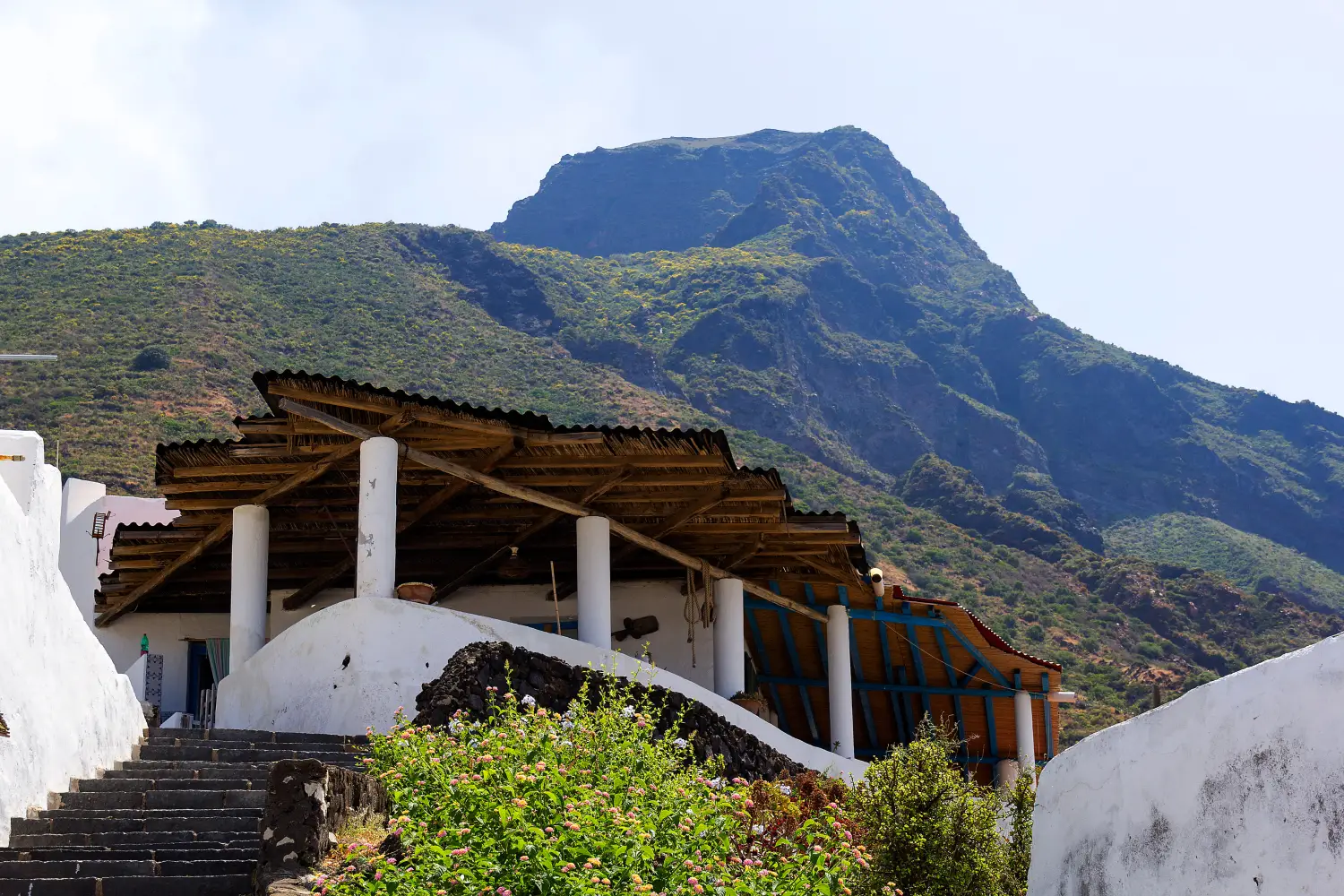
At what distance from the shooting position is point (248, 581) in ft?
51.2

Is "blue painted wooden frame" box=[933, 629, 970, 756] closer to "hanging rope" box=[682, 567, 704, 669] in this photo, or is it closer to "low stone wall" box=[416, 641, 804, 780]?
"hanging rope" box=[682, 567, 704, 669]

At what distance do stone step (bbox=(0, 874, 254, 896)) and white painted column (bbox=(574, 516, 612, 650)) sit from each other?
23.2 ft

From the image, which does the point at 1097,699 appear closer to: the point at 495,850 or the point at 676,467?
the point at 676,467

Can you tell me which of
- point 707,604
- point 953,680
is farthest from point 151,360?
point 707,604

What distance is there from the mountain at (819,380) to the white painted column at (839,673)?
1805 centimetres

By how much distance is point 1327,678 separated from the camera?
A: 5652mm

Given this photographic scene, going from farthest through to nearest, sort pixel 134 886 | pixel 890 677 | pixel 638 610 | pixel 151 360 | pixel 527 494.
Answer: pixel 151 360 → pixel 890 677 → pixel 638 610 → pixel 527 494 → pixel 134 886

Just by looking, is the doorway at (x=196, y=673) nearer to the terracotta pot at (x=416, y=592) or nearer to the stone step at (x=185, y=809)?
the terracotta pot at (x=416, y=592)

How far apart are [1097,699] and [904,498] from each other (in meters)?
22.6

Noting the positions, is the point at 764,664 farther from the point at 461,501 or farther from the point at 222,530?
the point at 222,530

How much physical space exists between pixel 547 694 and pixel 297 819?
5446 mm

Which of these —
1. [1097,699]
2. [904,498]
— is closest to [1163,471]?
[904,498]

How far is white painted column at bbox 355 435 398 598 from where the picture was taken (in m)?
13.6

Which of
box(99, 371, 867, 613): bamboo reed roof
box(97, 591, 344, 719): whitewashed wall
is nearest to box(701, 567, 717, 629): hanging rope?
box(99, 371, 867, 613): bamboo reed roof
